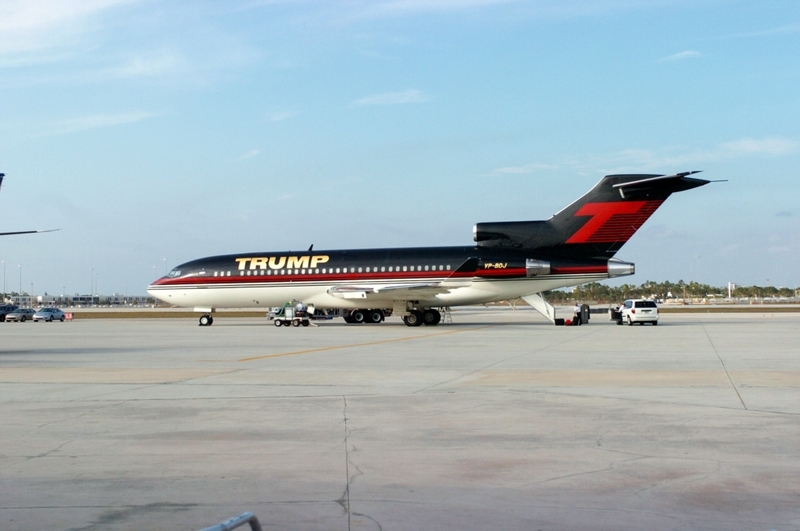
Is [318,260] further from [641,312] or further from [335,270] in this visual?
[641,312]

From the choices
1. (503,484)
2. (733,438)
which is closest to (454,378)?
(733,438)

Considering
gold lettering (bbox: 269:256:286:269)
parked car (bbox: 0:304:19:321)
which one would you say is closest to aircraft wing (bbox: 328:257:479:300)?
gold lettering (bbox: 269:256:286:269)

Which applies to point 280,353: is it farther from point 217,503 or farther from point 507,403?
point 217,503

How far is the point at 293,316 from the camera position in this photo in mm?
46094

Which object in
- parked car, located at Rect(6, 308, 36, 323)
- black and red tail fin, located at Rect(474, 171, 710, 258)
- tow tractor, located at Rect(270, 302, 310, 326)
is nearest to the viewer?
black and red tail fin, located at Rect(474, 171, 710, 258)

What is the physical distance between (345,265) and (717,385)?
2996 cm

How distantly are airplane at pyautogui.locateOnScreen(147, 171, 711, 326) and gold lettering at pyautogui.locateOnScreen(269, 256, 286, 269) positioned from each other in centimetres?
6

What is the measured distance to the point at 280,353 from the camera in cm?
2331

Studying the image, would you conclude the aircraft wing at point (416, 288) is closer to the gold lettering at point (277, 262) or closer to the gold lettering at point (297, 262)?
the gold lettering at point (297, 262)

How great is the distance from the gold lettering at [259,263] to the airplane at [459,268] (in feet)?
A: 0.21

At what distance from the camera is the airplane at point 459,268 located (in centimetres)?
3941

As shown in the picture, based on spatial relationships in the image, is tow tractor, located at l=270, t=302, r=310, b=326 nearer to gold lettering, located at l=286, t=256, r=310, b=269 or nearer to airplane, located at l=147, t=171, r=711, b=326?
airplane, located at l=147, t=171, r=711, b=326

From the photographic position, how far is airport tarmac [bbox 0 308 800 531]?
655cm

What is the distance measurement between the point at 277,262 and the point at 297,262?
124 centimetres
